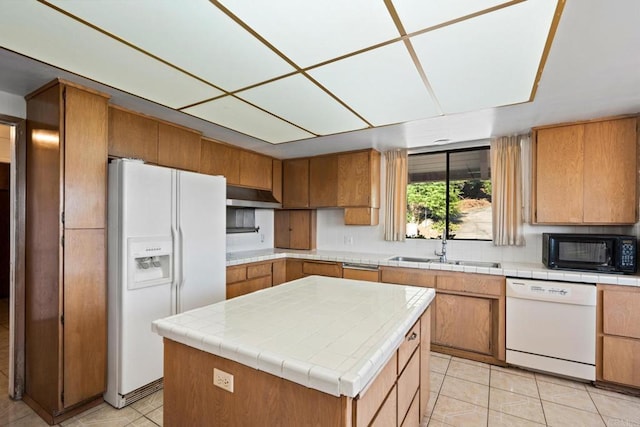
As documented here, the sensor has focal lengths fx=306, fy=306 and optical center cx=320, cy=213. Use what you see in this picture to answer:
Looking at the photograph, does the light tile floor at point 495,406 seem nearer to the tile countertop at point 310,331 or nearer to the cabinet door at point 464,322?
the cabinet door at point 464,322

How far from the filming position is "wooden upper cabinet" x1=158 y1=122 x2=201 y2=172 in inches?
113

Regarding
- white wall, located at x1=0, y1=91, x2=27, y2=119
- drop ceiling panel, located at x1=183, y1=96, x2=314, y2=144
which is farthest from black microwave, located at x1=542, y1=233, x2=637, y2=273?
white wall, located at x1=0, y1=91, x2=27, y2=119

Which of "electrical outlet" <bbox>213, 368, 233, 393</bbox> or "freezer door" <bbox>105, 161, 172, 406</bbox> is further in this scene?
"freezer door" <bbox>105, 161, 172, 406</bbox>

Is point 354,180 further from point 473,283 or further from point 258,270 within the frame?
point 473,283

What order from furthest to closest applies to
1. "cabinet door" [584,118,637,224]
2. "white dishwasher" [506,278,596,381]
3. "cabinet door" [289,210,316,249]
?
1. "cabinet door" [289,210,316,249]
2. "cabinet door" [584,118,637,224]
3. "white dishwasher" [506,278,596,381]

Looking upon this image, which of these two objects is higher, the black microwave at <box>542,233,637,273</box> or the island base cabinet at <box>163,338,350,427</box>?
the black microwave at <box>542,233,637,273</box>

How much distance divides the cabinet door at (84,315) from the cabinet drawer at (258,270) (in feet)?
5.50

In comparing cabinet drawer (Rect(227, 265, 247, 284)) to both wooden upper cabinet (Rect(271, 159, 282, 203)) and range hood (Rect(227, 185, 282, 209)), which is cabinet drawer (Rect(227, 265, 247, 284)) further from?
wooden upper cabinet (Rect(271, 159, 282, 203))

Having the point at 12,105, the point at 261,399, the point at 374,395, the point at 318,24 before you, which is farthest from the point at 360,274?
the point at 12,105

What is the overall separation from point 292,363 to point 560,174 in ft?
10.6

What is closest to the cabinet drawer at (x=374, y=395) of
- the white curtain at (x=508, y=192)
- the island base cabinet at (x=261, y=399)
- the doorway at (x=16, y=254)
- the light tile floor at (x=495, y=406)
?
the island base cabinet at (x=261, y=399)

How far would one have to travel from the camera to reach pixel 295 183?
4684 millimetres

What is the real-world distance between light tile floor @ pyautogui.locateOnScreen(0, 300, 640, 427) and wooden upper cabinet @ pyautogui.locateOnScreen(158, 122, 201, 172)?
6.68 feet

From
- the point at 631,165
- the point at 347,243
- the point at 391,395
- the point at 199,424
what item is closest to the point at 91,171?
the point at 199,424
